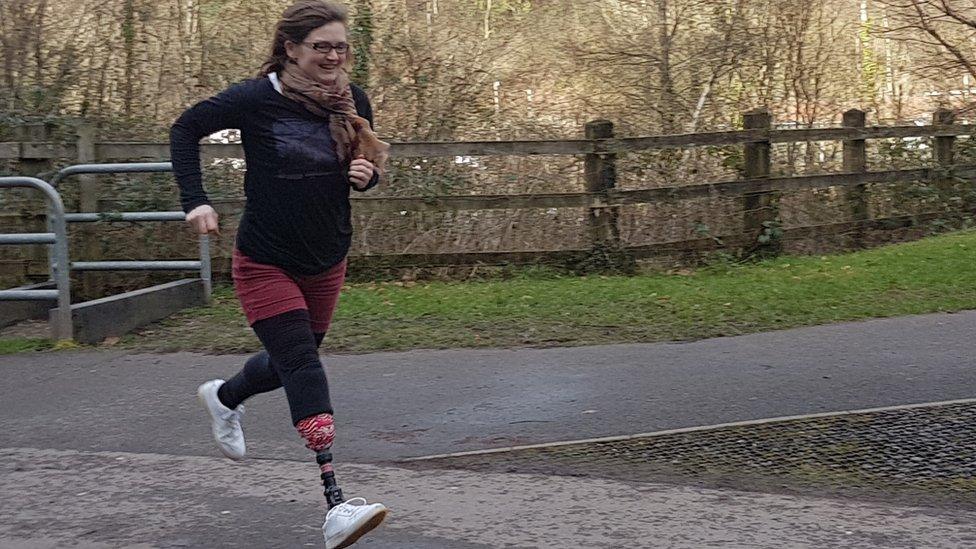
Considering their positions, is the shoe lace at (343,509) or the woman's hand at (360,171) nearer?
the shoe lace at (343,509)

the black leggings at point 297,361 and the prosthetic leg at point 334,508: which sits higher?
the black leggings at point 297,361

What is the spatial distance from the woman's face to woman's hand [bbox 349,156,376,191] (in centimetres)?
31

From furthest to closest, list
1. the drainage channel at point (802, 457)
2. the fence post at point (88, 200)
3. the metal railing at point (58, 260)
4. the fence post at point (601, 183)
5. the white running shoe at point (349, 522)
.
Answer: the fence post at point (601, 183) < the fence post at point (88, 200) < the metal railing at point (58, 260) < the drainage channel at point (802, 457) < the white running shoe at point (349, 522)

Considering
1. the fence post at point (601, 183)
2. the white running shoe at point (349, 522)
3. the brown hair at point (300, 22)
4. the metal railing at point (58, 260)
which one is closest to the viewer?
the white running shoe at point (349, 522)

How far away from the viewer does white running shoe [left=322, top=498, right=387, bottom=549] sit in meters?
3.81

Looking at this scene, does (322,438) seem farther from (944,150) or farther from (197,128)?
(944,150)

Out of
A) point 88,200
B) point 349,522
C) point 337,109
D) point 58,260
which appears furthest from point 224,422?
point 88,200

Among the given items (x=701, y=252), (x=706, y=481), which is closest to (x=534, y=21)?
(x=701, y=252)

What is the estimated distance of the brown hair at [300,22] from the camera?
4.14 meters

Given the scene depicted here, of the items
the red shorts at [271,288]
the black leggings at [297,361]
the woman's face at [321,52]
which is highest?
the woman's face at [321,52]

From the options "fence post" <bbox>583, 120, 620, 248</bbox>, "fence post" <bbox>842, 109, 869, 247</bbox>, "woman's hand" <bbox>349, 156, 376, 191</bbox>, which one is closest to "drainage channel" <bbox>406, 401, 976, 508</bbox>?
"woman's hand" <bbox>349, 156, 376, 191</bbox>

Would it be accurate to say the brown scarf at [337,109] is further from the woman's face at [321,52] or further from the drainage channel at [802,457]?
the drainage channel at [802,457]

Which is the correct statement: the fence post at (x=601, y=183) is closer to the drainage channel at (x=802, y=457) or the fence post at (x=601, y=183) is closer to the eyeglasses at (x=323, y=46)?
the drainage channel at (x=802, y=457)

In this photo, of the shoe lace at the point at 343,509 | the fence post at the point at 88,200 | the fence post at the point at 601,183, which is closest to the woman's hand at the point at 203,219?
the shoe lace at the point at 343,509
